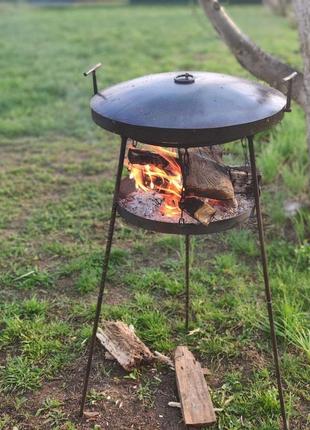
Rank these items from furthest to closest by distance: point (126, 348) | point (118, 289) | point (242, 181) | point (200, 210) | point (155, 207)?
point (118, 289), point (126, 348), point (242, 181), point (155, 207), point (200, 210)

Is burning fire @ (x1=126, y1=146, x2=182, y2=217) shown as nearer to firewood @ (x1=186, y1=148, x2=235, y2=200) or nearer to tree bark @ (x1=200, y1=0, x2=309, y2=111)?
firewood @ (x1=186, y1=148, x2=235, y2=200)

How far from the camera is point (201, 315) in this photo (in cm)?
301

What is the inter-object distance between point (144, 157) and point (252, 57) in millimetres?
2064

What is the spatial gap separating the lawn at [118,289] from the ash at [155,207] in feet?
2.52

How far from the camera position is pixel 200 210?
215 centimetres

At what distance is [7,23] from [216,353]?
11281 millimetres

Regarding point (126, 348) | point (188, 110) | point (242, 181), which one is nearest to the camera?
point (188, 110)

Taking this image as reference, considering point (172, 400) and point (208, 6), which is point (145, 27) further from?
point (172, 400)

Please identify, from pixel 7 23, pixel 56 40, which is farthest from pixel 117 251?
pixel 7 23

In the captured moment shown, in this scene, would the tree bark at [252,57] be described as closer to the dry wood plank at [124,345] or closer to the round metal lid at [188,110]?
the round metal lid at [188,110]

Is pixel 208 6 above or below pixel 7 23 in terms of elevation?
above

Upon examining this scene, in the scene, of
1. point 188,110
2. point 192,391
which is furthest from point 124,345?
point 188,110

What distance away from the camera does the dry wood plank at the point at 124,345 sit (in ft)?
8.61

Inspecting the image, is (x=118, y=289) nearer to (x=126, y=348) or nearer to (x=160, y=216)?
(x=126, y=348)
